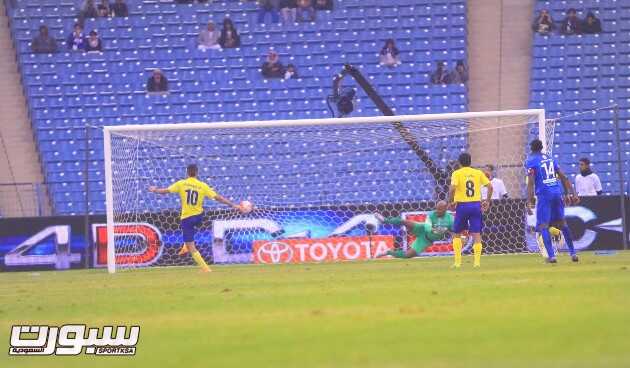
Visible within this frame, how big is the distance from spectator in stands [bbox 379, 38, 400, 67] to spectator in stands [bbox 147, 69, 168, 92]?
6109 millimetres

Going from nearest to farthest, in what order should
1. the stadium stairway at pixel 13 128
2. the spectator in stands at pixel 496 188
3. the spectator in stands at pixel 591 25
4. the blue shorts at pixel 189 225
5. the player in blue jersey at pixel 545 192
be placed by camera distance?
the player in blue jersey at pixel 545 192, the blue shorts at pixel 189 225, the spectator in stands at pixel 496 188, the stadium stairway at pixel 13 128, the spectator in stands at pixel 591 25

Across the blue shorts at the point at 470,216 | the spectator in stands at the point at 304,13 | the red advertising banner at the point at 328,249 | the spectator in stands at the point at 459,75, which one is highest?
the spectator in stands at the point at 304,13

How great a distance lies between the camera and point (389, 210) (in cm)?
2802

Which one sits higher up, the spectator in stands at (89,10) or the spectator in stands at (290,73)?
the spectator in stands at (89,10)

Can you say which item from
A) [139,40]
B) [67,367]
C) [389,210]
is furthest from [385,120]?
[67,367]

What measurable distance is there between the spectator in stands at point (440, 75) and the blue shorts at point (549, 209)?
1472cm

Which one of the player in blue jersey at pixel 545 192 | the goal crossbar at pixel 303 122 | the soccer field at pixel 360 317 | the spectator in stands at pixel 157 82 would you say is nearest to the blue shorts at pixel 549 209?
the player in blue jersey at pixel 545 192

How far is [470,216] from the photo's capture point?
2119 centimetres

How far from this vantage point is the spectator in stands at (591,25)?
118ft

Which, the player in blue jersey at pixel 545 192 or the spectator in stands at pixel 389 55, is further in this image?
the spectator in stands at pixel 389 55

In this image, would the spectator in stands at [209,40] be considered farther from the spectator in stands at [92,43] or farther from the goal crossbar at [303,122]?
the goal crossbar at [303,122]

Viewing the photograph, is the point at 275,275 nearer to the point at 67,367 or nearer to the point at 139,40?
the point at 67,367

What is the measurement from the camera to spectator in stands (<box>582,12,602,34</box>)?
36.0 meters

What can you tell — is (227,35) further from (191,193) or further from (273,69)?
(191,193)
